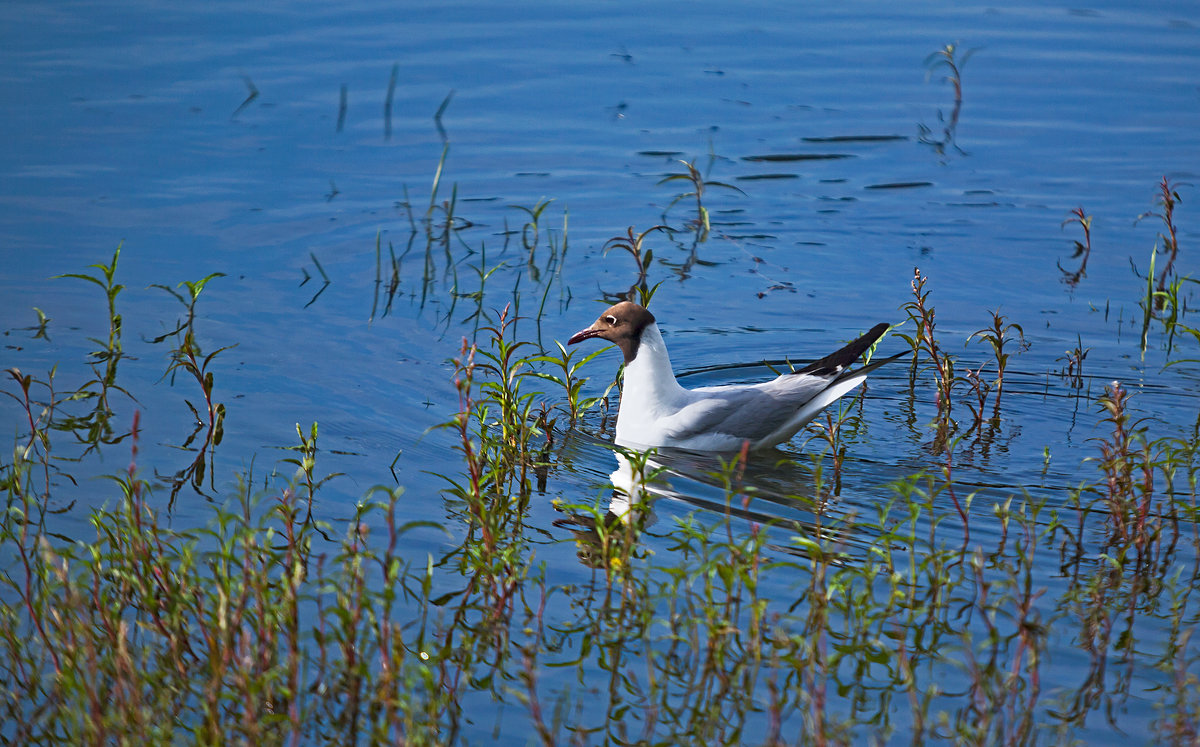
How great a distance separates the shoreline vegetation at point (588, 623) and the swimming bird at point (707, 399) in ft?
2.36

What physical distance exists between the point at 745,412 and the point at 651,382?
610 millimetres

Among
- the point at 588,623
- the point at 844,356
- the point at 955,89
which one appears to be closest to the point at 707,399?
the point at 844,356

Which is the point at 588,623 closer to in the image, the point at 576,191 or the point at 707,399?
the point at 707,399

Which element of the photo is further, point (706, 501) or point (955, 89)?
point (955, 89)

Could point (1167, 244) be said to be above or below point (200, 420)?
above

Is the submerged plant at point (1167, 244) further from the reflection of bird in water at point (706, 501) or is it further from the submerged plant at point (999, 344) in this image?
the reflection of bird in water at point (706, 501)

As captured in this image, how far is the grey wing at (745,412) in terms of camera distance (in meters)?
7.78

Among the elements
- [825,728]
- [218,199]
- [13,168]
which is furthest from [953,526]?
[13,168]

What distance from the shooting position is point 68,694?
14.8 ft

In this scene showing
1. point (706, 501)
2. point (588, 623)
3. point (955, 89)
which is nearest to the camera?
point (588, 623)

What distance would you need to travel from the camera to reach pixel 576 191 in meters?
12.2

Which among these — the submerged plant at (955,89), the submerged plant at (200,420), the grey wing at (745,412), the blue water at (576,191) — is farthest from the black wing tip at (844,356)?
the submerged plant at (955,89)

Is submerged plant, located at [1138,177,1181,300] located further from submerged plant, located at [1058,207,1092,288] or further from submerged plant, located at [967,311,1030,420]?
submerged plant, located at [967,311,1030,420]

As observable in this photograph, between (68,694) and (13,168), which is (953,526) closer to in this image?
(68,694)
